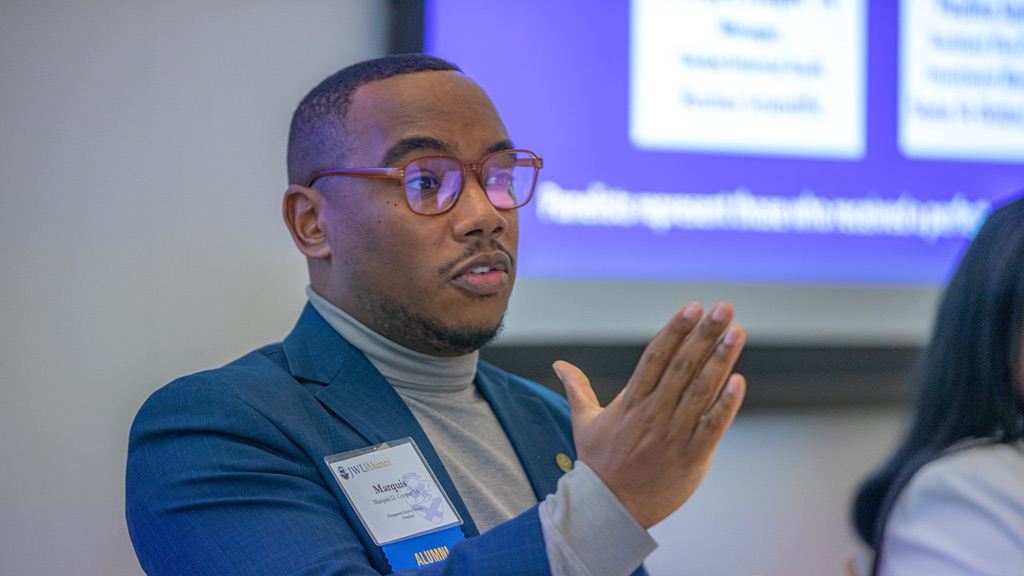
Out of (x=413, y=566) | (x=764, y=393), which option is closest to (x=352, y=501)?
(x=413, y=566)

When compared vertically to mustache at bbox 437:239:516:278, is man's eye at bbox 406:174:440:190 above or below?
above

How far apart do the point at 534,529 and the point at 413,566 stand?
313 millimetres

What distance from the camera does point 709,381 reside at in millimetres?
768

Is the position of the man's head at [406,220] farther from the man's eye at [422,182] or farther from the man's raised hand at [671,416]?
the man's raised hand at [671,416]

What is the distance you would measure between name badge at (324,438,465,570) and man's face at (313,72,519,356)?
0.23 m

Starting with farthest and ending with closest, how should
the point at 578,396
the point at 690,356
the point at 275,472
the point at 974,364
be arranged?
the point at 974,364
the point at 275,472
the point at 578,396
the point at 690,356

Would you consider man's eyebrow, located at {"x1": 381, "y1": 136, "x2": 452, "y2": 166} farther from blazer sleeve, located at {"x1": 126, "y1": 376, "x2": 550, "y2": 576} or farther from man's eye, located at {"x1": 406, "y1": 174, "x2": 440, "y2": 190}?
blazer sleeve, located at {"x1": 126, "y1": 376, "x2": 550, "y2": 576}

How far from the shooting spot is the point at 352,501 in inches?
42.5

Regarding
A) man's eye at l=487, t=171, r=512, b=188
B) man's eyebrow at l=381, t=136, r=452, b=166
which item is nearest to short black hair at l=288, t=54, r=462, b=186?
man's eyebrow at l=381, t=136, r=452, b=166

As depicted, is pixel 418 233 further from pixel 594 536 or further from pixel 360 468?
pixel 594 536

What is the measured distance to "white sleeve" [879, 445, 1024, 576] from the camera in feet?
4.13

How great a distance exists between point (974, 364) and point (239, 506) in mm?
1368

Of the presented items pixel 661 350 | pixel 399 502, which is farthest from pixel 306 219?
pixel 661 350

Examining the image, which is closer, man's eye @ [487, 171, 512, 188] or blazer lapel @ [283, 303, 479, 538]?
blazer lapel @ [283, 303, 479, 538]
